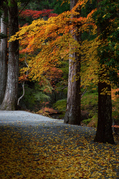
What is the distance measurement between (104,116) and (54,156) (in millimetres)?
1862

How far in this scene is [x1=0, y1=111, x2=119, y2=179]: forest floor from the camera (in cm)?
316

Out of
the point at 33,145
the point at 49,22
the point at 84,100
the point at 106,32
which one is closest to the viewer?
the point at 106,32

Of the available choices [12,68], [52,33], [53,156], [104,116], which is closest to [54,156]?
[53,156]

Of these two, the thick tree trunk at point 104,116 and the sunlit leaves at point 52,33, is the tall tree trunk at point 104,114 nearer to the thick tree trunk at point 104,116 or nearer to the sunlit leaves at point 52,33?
the thick tree trunk at point 104,116

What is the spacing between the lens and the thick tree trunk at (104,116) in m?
4.89

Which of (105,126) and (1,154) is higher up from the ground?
(105,126)

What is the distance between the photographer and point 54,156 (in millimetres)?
3904

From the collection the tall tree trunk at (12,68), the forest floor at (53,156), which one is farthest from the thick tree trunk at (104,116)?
the tall tree trunk at (12,68)

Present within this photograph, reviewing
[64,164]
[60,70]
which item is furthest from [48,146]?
[60,70]

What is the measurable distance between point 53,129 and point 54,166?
2.60 meters

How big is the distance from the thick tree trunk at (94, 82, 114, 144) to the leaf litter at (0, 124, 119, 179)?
0.24m

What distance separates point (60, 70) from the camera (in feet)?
41.6

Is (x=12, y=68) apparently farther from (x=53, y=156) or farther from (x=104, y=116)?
(x=53, y=156)

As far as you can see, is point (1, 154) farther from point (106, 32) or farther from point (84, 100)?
point (84, 100)
